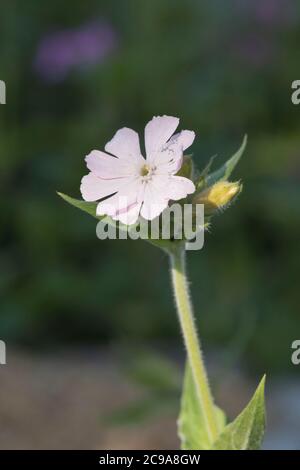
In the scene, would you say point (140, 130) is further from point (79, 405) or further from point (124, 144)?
point (124, 144)

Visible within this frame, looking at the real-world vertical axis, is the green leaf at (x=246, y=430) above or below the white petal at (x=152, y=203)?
below

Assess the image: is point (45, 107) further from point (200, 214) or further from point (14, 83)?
point (200, 214)

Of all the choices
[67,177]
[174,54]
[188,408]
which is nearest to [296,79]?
[174,54]

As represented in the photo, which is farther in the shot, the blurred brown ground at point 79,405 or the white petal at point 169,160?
the blurred brown ground at point 79,405

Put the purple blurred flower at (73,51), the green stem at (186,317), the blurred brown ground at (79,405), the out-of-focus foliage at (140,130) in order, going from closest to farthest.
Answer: the green stem at (186,317) < the blurred brown ground at (79,405) < the out-of-focus foliage at (140,130) < the purple blurred flower at (73,51)

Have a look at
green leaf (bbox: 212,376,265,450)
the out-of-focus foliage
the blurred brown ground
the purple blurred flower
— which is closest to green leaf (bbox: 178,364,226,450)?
green leaf (bbox: 212,376,265,450)

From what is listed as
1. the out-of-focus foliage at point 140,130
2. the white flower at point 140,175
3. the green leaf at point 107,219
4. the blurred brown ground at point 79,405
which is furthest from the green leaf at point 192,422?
the out-of-focus foliage at point 140,130

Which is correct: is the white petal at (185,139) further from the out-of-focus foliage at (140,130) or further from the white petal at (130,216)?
the out-of-focus foliage at (140,130)
